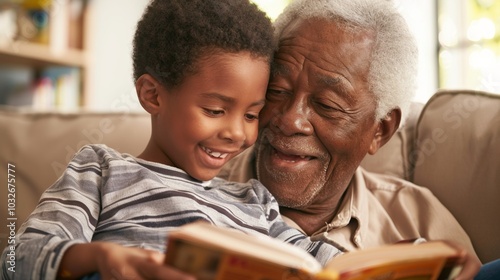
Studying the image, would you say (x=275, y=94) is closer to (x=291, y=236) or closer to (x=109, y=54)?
(x=291, y=236)

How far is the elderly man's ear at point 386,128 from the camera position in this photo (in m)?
1.70

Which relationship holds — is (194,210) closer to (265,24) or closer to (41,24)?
(265,24)

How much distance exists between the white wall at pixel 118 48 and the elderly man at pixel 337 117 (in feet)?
8.05

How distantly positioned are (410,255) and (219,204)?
1.65ft

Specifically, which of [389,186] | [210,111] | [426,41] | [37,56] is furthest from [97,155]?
[426,41]

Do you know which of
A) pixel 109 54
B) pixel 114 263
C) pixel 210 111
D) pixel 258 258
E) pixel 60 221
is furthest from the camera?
pixel 109 54

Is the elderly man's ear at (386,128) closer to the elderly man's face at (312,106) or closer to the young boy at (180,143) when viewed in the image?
the elderly man's face at (312,106)

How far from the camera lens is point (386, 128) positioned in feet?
5.63

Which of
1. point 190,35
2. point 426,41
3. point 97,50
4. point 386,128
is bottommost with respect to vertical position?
point 386,128

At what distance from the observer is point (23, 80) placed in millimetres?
3906

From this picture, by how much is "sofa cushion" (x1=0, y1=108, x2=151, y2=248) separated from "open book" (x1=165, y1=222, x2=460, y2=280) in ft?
3.50

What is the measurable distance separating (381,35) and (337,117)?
27cm

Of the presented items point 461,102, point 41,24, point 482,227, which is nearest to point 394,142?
point 461,102

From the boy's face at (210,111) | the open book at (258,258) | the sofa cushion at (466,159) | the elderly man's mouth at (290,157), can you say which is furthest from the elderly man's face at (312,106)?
the open book at (258,258)
